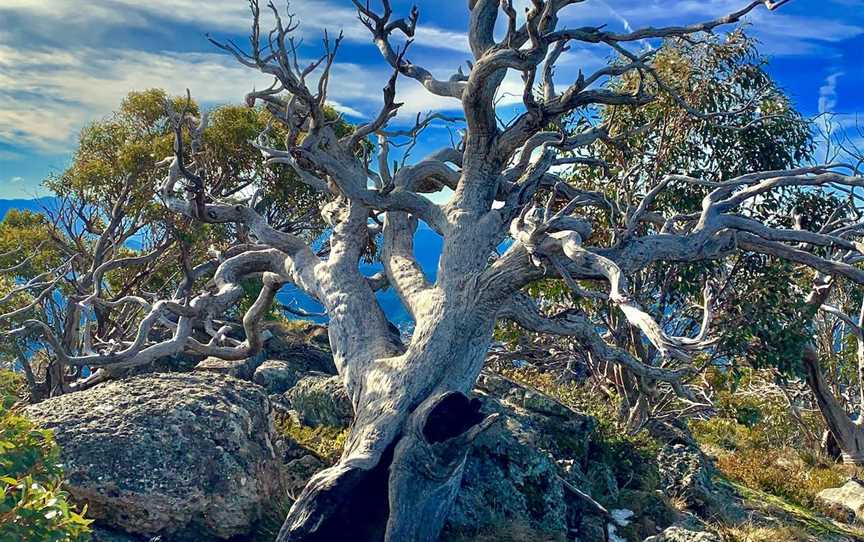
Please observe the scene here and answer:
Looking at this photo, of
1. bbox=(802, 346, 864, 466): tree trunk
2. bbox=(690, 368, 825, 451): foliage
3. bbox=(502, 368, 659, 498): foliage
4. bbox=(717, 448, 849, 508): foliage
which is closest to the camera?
bbox=(502, 368, 659, 498): foliage

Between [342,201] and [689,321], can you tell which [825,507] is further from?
[342,201]

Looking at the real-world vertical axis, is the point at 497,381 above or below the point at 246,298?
above

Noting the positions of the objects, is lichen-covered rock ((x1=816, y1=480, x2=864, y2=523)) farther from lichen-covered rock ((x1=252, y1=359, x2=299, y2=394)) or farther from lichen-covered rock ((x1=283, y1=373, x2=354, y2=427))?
lichen-covered rock ((x1=252, y1=359, x2=299, y2=394))

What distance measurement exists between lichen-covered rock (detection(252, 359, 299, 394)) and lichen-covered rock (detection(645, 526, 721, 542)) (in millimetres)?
8525

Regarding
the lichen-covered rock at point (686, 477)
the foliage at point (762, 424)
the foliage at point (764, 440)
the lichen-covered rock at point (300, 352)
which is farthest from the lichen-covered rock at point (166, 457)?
the foliage at point (762, 424)

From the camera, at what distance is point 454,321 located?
1017 cm

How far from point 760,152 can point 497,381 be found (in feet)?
24.7

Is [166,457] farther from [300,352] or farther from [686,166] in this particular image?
[686,166]

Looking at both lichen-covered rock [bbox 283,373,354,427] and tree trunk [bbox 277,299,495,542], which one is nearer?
tree trunk [bbox 277,299,495,542]

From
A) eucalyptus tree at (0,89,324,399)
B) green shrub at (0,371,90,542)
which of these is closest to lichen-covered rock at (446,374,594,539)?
green shrub at (0,371,90,542)

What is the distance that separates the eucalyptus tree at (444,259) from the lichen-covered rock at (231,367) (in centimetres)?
155

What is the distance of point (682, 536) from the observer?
32.6 ft

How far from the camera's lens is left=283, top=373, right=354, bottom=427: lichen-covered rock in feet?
40.7

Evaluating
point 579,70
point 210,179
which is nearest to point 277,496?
point 579,70
